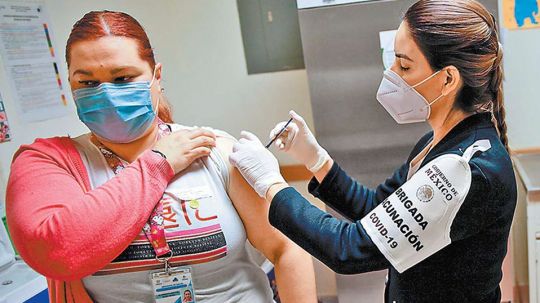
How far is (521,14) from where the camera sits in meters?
2.19

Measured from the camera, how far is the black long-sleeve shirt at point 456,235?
992mm

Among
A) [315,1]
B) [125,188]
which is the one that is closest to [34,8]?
[315,1]

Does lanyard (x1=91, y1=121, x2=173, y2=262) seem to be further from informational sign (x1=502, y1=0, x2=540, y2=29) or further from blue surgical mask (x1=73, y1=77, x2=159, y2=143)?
informational sign (x1=502, y1=0, x2=540, y2=29)

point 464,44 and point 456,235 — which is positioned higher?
point 464,44

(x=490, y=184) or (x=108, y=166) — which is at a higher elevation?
(x=108, y=166)

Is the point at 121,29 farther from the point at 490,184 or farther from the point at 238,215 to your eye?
the point at 490,184

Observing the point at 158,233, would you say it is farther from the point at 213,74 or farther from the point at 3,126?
the point at 213,74

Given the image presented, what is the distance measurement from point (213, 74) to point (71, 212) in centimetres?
190

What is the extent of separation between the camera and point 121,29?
3.57 ft

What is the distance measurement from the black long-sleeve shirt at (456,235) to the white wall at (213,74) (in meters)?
1.59

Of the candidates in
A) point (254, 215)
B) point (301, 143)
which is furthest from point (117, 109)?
point (301, 143)

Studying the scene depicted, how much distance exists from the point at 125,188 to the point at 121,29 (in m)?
0.36

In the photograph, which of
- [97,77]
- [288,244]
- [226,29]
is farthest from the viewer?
[226,29]

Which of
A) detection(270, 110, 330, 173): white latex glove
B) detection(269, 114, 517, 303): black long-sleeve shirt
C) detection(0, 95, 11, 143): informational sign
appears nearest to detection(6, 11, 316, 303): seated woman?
detection(269, 114, 517, 303): black long-sleeve shirt
